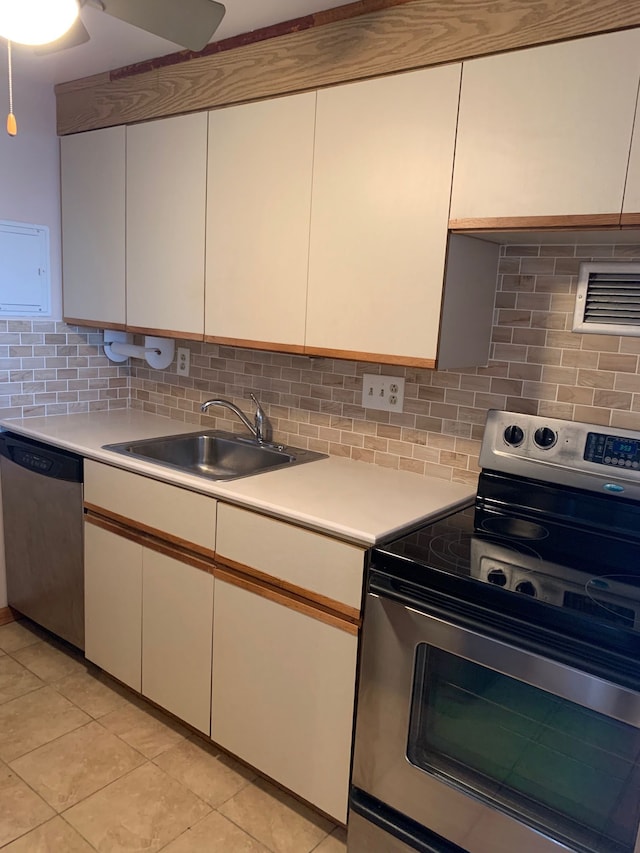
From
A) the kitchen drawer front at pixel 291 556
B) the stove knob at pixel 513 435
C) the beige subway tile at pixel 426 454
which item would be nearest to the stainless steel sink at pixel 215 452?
the beige subway tile at pixel 426 454

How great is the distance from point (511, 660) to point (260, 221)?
1.50 m

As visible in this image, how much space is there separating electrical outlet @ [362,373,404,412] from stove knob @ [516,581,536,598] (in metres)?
0.89

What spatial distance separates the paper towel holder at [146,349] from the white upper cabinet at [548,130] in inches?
A: 62.6

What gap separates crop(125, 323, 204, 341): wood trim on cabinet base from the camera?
2.32 metres

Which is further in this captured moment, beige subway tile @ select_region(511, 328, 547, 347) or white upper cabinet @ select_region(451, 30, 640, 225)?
beige subway tile @ select_region(511, 328, 547, 347)

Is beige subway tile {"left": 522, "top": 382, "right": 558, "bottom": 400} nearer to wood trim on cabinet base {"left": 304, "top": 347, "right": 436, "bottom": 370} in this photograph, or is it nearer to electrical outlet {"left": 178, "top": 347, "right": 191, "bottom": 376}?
wood trim on cabinet base {"left": 304, "top": 347, "right": 436, "bottom": 370}

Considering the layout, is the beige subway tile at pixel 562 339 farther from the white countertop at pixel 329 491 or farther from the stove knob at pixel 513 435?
the white countertop at pixel 329 491

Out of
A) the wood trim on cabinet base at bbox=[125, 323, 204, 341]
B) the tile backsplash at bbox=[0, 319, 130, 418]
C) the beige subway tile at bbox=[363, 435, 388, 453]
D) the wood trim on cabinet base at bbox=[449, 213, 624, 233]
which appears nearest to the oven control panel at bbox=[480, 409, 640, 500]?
the beige subway tile at bbox=[363, 435, 388, 453]

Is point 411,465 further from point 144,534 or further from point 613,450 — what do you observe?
point 144,534

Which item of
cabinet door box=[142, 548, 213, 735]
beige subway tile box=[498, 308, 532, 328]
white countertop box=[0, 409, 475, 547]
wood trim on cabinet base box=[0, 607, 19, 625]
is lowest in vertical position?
wood trim on cabinet base box=[0, 607, 19, 625]

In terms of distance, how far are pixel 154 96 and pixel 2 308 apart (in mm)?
1053

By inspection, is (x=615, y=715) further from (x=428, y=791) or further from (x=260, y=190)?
(x=260, y=190)

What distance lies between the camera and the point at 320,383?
2.36 meters

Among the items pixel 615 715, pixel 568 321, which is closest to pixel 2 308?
pixel 568 321
